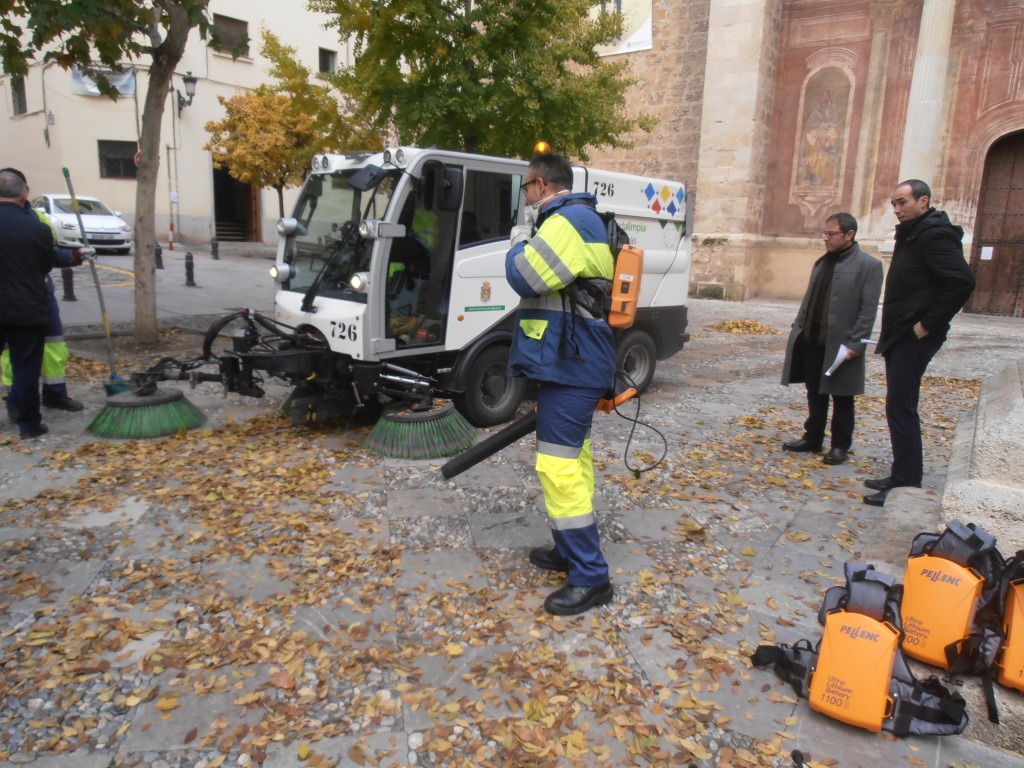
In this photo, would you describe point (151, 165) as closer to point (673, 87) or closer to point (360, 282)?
point (360, 282)

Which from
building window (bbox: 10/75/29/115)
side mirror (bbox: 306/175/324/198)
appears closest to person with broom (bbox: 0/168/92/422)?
side mirror (bbox: 306/175/324/198)

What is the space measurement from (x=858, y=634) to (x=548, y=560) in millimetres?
1568

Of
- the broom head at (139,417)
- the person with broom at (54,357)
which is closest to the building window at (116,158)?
Result: the person with broom at (54,357)

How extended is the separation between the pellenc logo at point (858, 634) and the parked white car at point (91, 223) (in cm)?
2034

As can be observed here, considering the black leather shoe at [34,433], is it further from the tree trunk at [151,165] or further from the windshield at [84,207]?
the windshield at [84,207]

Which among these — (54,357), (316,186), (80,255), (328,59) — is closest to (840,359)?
(316,186)

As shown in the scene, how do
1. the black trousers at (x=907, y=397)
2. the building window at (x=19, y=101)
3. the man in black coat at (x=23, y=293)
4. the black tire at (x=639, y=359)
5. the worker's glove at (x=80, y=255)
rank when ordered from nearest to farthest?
1. the black trousers at (x=907, y=397)
2. the man in black coat at (x=23, y=293)
3. the worker's glove at (x=80, y=255)
4. the black tire at (x=639, y=359)
5. the building window at (x=19, y=101)

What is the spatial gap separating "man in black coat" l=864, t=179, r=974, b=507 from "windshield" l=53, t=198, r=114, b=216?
2046 centimetres

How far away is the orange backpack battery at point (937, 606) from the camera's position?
2.81 meters

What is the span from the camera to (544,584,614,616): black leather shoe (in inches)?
134

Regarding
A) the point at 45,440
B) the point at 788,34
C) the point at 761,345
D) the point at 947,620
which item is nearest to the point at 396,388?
the point at 45,440

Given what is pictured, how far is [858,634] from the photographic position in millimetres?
2715

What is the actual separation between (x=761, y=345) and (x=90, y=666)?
35.2 ft

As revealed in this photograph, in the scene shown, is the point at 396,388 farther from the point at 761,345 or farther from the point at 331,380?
the point at 761,345
